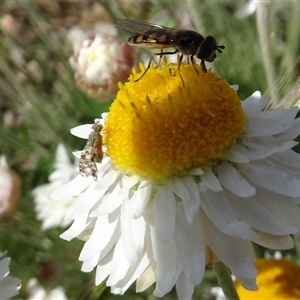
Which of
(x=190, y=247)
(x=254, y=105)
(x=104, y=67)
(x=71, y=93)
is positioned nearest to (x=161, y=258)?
(x=190, y=247)

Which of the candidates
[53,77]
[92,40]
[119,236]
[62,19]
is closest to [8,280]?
[119,236]

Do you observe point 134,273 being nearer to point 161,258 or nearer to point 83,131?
point 161,258

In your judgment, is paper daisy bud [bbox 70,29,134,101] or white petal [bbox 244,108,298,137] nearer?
white petal [bbox 244,108,298,137]

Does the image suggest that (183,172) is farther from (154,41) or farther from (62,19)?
(62,19)

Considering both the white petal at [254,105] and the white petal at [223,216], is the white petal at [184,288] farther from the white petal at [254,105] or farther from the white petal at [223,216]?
the white petal at [254,105]

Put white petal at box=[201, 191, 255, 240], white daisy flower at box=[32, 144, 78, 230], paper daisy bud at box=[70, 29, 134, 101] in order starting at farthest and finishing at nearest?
white daisy flower at box=[32, 144, 78, 230]
paper daisy bud at box=[70, 29, 134, 101]
white petal at box=[201, 191, 255, 240]

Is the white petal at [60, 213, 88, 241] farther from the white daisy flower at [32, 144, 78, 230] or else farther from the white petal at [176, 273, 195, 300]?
the white daisy flower at [32, 144, 78, 230]

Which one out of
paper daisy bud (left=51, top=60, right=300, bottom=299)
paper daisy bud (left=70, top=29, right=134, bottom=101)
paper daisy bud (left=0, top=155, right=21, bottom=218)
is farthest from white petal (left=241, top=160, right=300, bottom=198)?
paper daisy bud (left=0, top=155, right=21, bottom=218)
